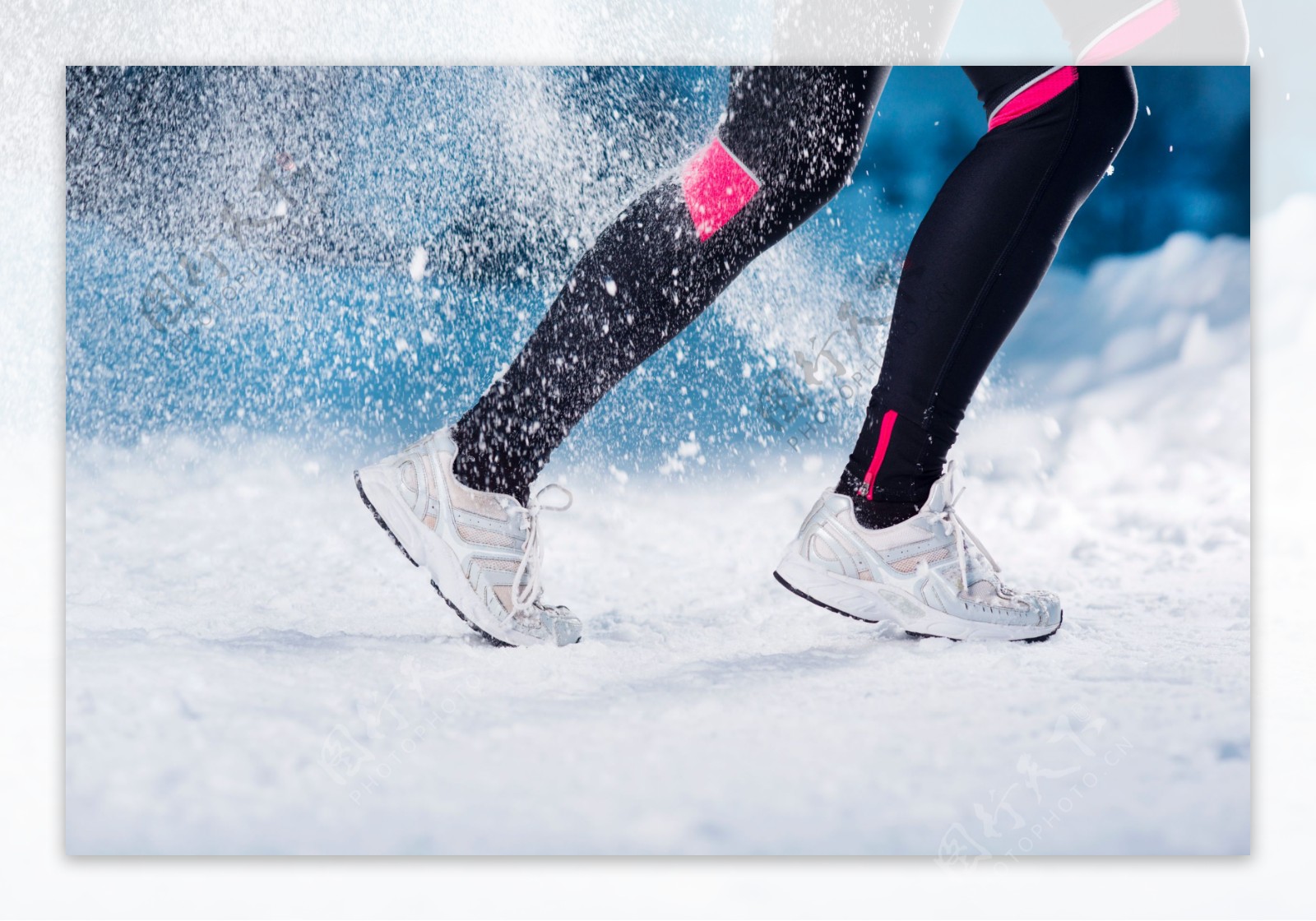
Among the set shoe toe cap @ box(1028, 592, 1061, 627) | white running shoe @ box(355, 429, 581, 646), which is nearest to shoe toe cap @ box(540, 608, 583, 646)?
white running shoe @ box(355, 429, 581, 646)

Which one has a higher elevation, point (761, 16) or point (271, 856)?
point (761, 16)

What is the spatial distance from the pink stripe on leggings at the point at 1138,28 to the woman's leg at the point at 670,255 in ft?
0.81

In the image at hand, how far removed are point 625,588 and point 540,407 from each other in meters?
0.20

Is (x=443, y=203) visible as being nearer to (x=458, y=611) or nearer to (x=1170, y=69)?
(x=458, y=611)

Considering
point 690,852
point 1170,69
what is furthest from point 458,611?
point 1170,69

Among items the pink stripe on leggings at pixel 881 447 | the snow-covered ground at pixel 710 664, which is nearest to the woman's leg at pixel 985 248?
the pink stripe on leggings at pixel 881 447

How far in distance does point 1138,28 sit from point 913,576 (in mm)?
556

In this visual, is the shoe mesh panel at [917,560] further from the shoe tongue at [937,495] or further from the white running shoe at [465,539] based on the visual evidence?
the white running shoe at [465,539]

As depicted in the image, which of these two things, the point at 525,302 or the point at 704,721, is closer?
the point at 704,721

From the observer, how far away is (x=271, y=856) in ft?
2.59

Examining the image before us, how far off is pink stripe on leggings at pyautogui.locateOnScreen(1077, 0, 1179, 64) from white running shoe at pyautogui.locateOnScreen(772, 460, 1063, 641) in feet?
1.36

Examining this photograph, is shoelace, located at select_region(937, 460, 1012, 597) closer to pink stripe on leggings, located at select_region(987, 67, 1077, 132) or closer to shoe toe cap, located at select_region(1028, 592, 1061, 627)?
shoe toe cap, located at select_region(1028, 592, 1061, 627)

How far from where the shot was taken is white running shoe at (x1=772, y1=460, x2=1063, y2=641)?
2.75ft

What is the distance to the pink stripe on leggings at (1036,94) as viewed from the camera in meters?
0.80
